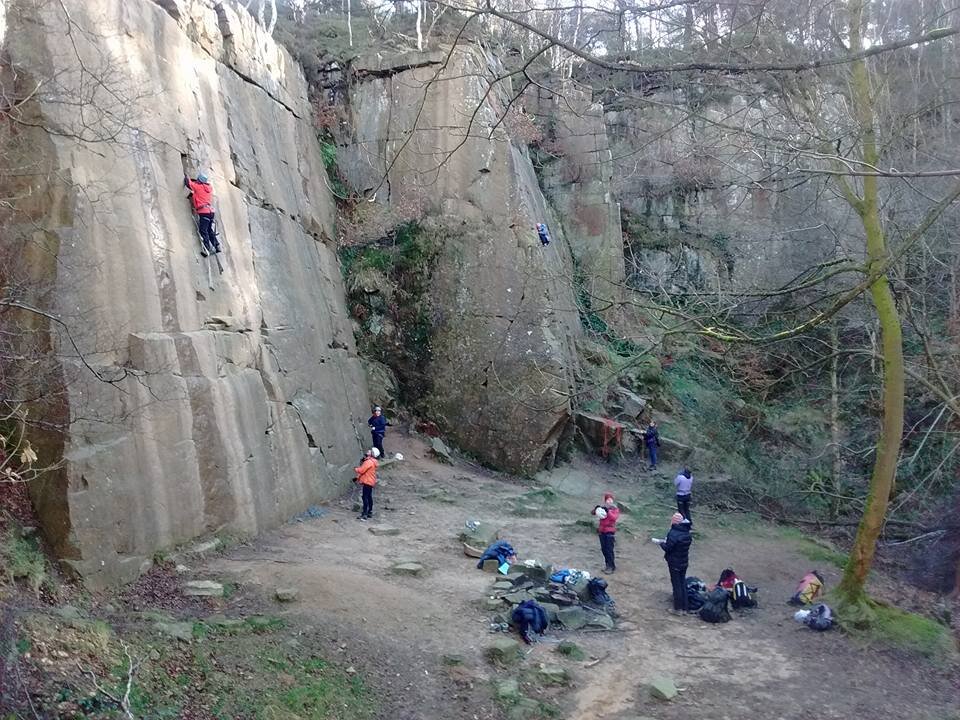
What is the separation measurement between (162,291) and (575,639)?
731cm

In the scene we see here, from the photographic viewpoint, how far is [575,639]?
9.37 m

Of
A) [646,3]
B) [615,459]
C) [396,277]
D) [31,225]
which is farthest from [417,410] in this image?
[646,3]

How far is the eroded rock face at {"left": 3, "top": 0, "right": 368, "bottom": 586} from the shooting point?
8805 millimetres

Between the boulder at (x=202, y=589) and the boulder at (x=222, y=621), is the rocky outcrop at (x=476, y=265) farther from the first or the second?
the boulder at (x=222, y=621)

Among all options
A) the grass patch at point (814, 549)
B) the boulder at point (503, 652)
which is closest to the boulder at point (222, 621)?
the boulder at point (503, 652)

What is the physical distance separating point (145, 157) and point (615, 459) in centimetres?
1379

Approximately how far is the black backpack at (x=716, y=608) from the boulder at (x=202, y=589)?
258 inches

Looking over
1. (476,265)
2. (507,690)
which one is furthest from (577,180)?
(507,690)

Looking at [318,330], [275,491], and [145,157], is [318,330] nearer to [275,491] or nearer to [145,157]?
[275,491]

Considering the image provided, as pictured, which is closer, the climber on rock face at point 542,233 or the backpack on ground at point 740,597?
the backpack on ground at point 740,597

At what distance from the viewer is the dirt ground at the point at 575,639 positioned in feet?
25.9

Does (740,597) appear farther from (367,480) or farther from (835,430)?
(835,430)

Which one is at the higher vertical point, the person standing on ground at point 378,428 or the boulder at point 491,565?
the person standing on ground at point 378,428

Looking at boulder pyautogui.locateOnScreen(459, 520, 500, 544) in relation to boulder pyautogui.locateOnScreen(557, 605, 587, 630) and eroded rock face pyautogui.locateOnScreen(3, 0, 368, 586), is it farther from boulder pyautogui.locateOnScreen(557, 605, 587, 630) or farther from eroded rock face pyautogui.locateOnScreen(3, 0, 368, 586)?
eroded rock face pyautogui.locateOnScreen(3, 0, 368, 586)
